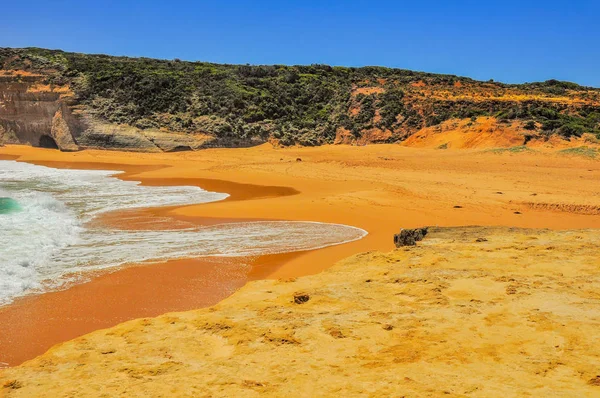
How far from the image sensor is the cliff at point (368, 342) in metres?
3.71

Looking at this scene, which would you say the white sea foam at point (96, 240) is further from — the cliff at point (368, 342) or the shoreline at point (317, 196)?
the cliff at point (368, 342)

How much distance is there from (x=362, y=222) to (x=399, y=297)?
23.1 feet

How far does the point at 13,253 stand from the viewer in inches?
A: 378

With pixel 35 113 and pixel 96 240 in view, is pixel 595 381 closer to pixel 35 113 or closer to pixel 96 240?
pixel 96 240

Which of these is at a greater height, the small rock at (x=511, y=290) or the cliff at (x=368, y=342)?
the small rock at (x=511, y=290)

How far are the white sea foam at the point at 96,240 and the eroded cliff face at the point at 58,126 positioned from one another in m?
17.4

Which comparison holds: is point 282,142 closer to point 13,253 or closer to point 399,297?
point 13,253

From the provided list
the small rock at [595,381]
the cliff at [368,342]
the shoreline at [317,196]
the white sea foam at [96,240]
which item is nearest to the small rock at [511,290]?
the cliff at [368,342]

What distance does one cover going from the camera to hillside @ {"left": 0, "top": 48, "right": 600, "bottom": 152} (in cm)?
3388

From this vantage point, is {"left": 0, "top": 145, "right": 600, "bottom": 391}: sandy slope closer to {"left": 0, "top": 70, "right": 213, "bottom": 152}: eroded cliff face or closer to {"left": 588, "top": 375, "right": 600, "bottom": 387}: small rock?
{"left": 0, "top": 70, "right": 213, "bottom": 152}: eroded cliff face

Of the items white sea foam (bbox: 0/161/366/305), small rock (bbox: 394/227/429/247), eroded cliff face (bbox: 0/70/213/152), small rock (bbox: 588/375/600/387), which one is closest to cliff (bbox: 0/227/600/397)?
small rock (bbox: 588/375/600/387)

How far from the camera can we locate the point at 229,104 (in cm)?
3741

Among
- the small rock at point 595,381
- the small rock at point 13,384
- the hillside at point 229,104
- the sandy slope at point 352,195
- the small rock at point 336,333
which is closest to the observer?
the small rock at point 595,381

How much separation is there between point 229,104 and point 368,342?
34484 millimetres
